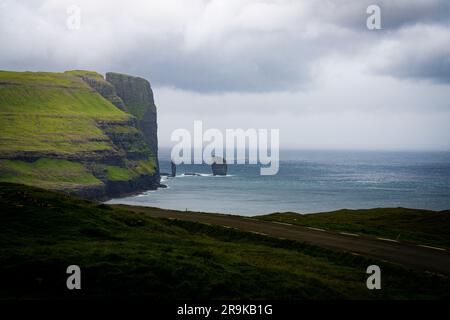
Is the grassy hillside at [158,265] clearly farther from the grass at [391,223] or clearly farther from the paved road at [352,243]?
the grass at [391,223]

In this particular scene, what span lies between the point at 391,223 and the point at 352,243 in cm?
2722

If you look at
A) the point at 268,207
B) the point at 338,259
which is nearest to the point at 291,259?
the point at 338,259

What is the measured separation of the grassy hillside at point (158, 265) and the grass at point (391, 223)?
11976 millimetres

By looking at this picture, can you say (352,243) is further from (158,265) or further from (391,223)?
(391,223)

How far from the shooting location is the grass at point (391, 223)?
4600 cm

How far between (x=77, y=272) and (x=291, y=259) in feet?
45.1

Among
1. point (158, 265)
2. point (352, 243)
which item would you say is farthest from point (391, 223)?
point (158, 265)

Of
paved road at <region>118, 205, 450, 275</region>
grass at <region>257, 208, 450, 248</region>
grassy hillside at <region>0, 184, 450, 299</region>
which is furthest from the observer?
grass at <region>257, 208, 450, 248</region>

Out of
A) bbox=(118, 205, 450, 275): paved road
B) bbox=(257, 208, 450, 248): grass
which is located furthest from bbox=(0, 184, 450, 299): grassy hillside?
bbox=(257, 208, 450, 248): grass

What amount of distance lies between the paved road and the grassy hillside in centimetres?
214

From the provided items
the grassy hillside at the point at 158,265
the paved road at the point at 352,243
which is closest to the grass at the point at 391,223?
the paved road at the point at 352,243

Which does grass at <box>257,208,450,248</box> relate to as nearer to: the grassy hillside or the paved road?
the paved road

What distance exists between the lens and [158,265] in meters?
26.4

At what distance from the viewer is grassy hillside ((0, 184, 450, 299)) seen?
24062 millimetres
